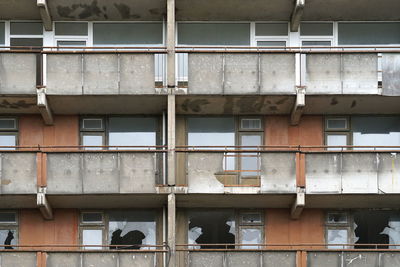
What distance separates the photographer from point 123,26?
24.1 meters

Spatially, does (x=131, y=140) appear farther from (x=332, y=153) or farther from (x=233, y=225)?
(x=332, y=153)

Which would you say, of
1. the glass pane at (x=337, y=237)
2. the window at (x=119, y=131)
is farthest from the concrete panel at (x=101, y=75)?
the glass pane at (x=337, y=237)

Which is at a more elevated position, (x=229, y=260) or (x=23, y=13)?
(x=23, y=13)

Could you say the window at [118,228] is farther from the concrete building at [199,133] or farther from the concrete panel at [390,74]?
the concrete panel at [390,74]

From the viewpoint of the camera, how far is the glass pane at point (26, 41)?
23.9 metres

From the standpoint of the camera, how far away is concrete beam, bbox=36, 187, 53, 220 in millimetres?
21766

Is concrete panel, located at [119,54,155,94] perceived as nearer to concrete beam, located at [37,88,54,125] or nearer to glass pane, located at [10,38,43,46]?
concrete beam, located at [37,88,54,125]

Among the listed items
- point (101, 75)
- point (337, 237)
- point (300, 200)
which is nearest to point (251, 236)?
point (300, 200)

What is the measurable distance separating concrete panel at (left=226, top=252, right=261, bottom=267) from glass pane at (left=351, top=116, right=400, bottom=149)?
15.2 ft

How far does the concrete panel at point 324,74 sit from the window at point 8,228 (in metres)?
8.86

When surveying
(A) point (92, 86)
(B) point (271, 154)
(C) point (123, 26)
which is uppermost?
(C) point (123, 26)

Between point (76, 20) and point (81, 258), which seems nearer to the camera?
point (81, 258)

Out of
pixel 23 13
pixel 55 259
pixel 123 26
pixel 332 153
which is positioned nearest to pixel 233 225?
pixel 332 153

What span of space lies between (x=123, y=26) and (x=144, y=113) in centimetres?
265
